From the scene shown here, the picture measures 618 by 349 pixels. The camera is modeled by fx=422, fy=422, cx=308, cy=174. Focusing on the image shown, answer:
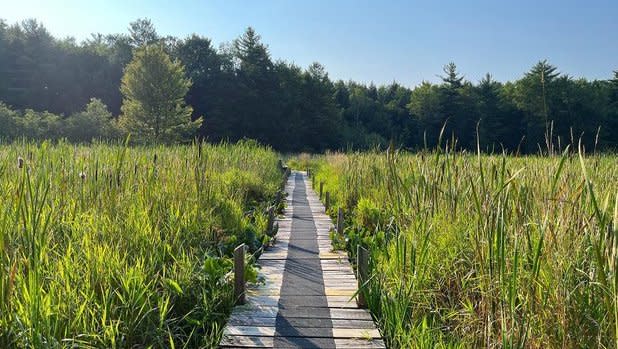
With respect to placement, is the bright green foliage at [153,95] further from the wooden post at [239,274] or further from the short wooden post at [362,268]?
the short wooden post at [362,268]

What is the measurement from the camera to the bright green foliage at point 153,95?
30.2 m

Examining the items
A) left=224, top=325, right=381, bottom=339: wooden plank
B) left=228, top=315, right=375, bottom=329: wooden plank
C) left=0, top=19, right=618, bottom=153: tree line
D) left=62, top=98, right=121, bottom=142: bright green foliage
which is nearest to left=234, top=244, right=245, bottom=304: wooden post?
left=228, top=315, right=375, bottom=329: wooden plank

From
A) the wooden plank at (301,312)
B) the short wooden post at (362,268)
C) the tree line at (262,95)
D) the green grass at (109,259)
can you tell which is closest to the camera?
the green grass at (109,259)

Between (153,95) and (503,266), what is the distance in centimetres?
3157

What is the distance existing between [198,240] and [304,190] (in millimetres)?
9163

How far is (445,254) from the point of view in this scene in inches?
Result: 127

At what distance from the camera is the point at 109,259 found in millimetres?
2756

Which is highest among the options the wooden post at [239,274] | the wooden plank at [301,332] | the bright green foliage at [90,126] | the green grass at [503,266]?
the bright green foliage at [90,126]

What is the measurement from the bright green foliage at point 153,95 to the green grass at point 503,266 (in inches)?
1148

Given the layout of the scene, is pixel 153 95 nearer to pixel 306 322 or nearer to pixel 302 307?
pixel 302 307

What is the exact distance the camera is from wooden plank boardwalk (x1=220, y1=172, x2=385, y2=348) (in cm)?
295

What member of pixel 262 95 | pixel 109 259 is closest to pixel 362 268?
pixel 109 259

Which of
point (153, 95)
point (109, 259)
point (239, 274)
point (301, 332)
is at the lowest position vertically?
point (301, 332)

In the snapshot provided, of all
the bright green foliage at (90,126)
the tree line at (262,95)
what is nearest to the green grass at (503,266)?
the bright green foliage at (90,126)
